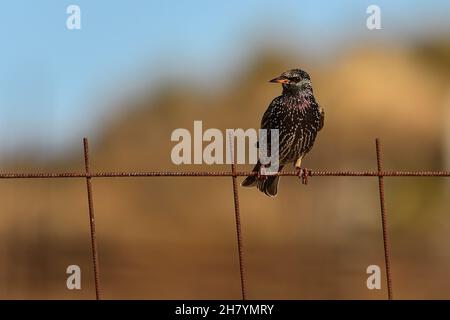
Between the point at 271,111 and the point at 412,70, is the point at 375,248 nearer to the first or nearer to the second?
the point at 412,70

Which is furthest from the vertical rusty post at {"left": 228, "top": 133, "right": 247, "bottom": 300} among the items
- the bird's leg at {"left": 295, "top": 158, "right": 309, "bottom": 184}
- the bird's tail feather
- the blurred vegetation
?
the blurred vegetation

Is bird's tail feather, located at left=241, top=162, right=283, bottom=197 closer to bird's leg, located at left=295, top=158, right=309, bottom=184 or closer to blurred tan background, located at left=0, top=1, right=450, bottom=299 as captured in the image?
bird's leg, located at left=295, top=158, right=309, bottom=184

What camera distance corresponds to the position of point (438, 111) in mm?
29031

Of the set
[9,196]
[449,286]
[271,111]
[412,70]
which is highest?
[412,70]

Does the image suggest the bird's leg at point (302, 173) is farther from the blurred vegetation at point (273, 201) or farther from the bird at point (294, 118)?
the blurred vegetation at point (273, 201)

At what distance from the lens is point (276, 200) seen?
32.9 metres

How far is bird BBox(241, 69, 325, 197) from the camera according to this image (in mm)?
7230

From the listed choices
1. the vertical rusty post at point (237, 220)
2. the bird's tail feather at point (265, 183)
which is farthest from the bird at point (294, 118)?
the vertical rusty post at point (237, 220)

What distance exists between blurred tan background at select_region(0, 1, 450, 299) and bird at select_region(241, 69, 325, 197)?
59.1ft

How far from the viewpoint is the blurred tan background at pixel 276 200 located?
93.5ft

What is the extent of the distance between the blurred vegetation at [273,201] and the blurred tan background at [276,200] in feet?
0.21
